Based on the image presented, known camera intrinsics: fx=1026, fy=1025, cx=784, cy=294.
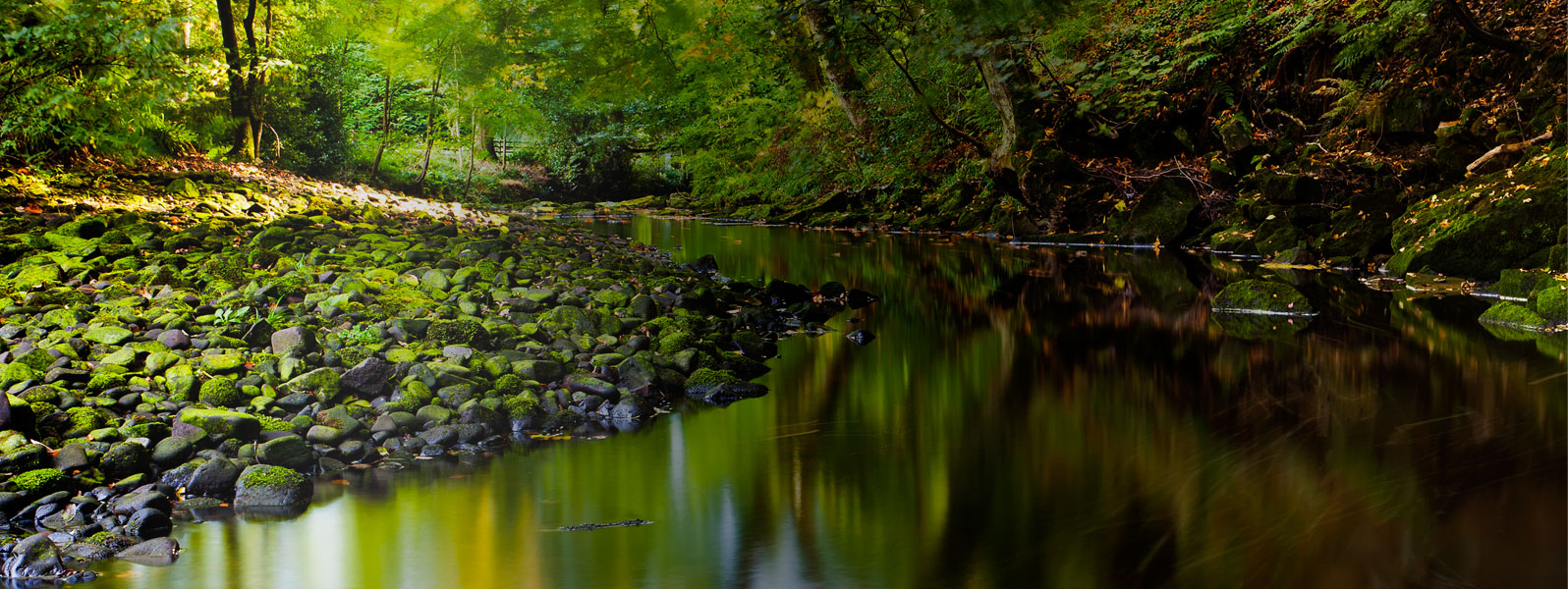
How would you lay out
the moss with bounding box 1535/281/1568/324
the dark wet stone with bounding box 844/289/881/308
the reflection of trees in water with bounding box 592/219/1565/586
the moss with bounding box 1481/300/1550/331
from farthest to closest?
the dark wet stone with bounding box 844/289/881/308, the moss with bounding box 1481/300/1550/331, the moss with bounding box 1535/281/1568/324, the reflection of trees in water with bounding box 592/219/1565/586

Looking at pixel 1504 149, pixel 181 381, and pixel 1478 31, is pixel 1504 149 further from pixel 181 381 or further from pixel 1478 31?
pixel 181 381

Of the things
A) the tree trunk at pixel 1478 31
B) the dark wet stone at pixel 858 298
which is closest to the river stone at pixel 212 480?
the dark wet stone at pixel 858 298

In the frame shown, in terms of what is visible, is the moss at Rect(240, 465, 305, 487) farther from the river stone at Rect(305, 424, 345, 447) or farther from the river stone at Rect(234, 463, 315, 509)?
the river stone at Rect(305, 424, 345, 447)

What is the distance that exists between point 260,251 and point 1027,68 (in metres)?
12.7

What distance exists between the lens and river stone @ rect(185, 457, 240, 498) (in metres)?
3.86

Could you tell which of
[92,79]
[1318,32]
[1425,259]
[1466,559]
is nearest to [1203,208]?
[1318,32]

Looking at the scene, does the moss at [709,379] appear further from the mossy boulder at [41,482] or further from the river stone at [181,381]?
the mossy boulder at [41,482]

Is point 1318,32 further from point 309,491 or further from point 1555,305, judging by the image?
point 309,491

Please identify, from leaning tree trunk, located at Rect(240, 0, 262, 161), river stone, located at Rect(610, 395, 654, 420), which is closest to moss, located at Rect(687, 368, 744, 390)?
river stone, located at Rect(610, 395, 654, 420)

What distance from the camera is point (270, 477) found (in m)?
3.93

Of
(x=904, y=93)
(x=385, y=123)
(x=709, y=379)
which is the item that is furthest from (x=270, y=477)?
(x=904, y=93)

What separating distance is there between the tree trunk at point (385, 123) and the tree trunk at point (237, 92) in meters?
3.30

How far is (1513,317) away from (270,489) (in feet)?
26.5

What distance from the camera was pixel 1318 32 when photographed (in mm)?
14578
